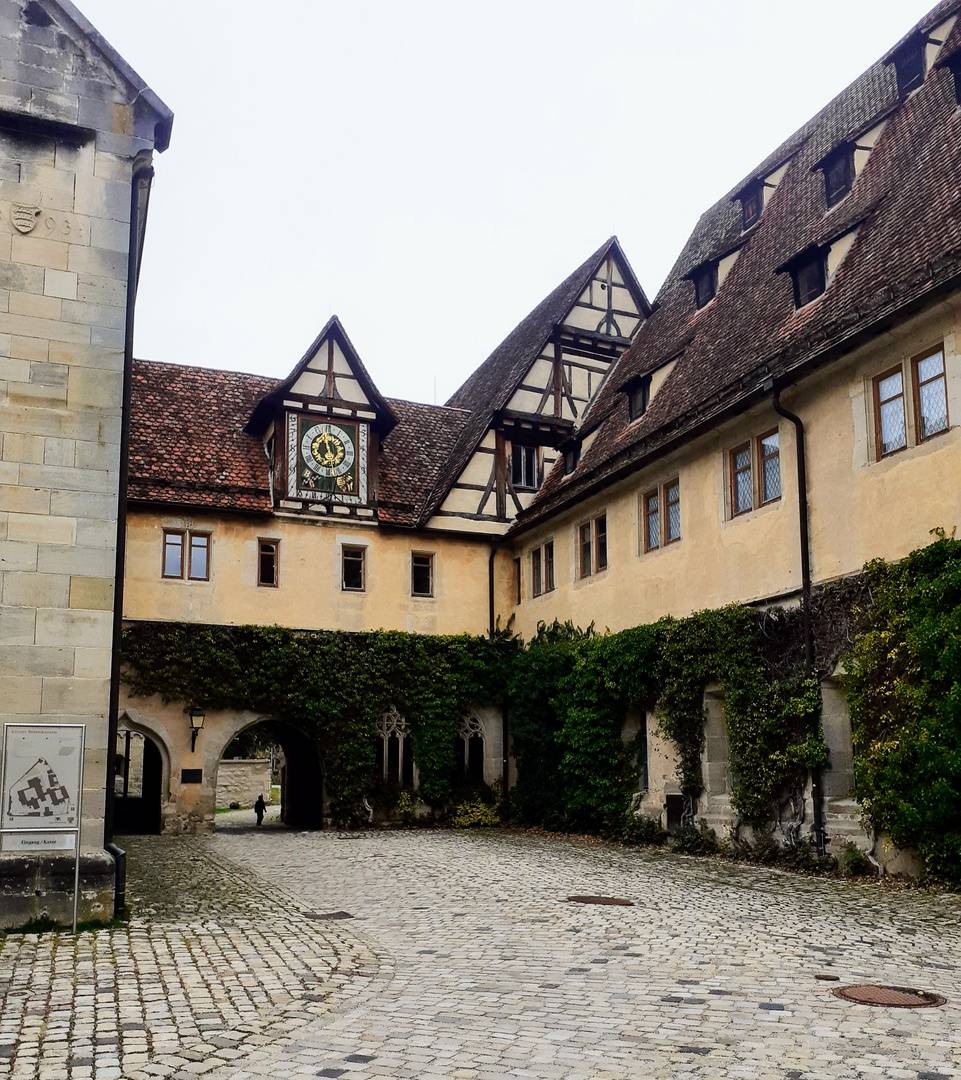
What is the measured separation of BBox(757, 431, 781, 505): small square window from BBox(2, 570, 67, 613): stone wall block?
10.0 metres

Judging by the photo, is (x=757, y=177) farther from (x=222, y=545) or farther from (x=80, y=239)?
(x=80, y=239)

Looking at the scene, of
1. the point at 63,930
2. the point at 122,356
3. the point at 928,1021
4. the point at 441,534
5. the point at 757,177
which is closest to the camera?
the point at 928,1021

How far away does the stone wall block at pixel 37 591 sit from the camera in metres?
10.8

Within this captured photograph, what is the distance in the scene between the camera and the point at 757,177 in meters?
23.5

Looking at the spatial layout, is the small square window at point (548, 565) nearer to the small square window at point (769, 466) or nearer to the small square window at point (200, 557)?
the small square window at point (200, 557)

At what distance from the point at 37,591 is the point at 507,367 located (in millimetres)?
19543

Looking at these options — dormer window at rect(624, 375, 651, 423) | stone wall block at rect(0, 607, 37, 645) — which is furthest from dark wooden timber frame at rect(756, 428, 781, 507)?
stone wall block at rect(0, 607, 37, 645)

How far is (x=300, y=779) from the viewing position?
27.2m

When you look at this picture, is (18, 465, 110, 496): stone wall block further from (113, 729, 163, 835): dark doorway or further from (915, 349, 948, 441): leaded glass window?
(113, 729, 163, 835): dark doorway

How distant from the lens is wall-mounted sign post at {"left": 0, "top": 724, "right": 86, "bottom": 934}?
1038 cm

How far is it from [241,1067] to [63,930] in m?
5.05

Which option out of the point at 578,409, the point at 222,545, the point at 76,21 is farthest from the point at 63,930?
the point at 578,409

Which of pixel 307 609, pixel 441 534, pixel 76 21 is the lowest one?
pixel 307 609

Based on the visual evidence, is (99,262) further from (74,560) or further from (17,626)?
(17,626)
